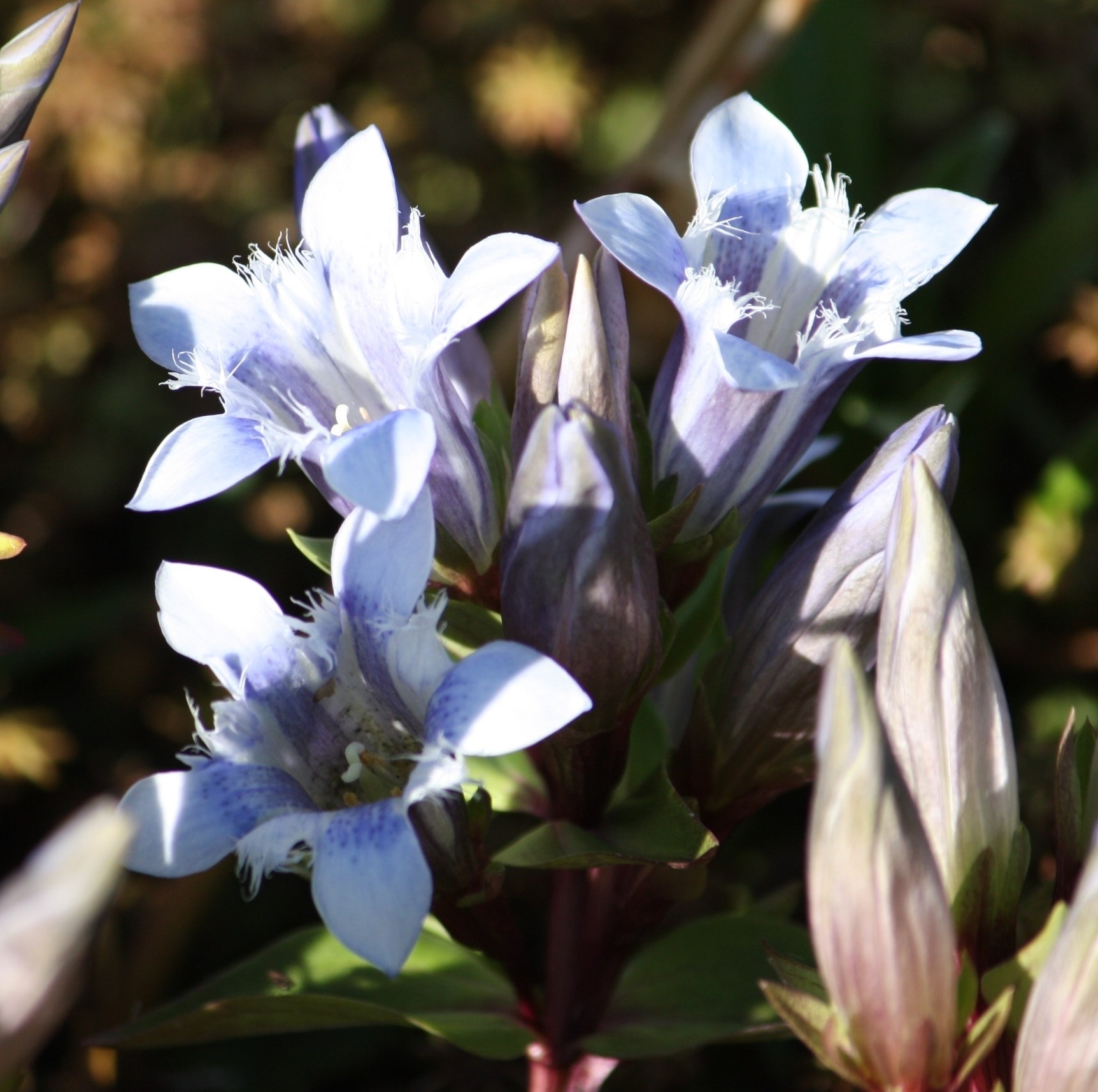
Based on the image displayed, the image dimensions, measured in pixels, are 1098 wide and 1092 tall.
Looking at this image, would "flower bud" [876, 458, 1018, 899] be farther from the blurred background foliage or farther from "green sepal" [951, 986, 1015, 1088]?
the blurred background foliage

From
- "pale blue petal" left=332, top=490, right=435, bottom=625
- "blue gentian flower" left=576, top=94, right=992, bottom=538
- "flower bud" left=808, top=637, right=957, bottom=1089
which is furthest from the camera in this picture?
"blue gentian flower" left=576, top=94, right=992, bottom=538

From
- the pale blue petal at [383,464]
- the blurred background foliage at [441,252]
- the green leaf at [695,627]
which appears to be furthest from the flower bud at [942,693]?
the blurred background foliage at [441,252]

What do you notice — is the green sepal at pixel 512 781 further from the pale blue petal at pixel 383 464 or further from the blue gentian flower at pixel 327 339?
the pale blue petal at pixel 383 464

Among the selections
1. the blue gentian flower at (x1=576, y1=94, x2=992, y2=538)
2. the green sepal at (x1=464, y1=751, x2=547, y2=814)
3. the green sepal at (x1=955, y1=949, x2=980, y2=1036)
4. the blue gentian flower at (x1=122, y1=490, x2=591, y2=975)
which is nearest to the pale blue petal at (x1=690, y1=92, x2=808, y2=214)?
the blue gentian flower at (x1=576, y1=94, x2=992, y2=538)

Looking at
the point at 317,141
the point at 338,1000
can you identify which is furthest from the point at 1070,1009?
the point at 317,141

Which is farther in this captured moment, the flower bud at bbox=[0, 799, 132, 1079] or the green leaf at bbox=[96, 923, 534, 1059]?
the green leaf at bbox=[96, 923, 534, 1059]

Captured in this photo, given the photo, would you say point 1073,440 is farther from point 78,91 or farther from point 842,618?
point 78,91
